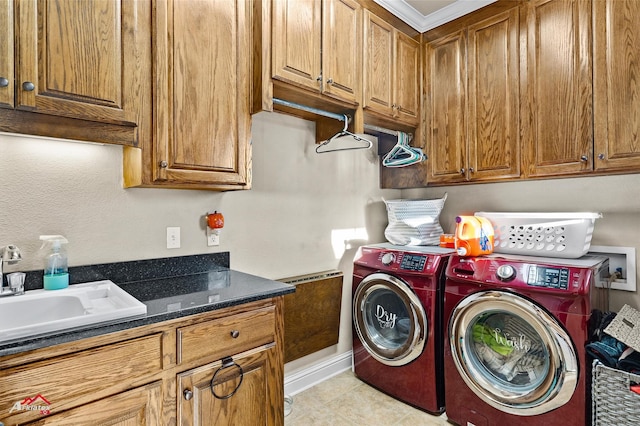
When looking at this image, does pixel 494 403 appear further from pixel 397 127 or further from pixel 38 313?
pixel 38 313

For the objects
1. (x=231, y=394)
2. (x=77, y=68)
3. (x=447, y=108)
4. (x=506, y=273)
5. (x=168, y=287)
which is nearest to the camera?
(x=77, y=68)

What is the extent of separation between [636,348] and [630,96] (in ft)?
4.10

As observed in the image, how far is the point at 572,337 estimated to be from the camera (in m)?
1.67

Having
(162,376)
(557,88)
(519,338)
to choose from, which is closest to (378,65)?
(557,88)

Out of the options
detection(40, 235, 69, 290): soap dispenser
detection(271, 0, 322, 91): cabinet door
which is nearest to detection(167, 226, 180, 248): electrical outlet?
detection(40, 235, 69, 290): soap dispenser

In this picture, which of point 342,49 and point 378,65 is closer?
point 342,49

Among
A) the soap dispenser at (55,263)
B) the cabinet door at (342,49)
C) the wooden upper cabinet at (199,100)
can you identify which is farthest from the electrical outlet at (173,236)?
the cabinet door at (342,49)

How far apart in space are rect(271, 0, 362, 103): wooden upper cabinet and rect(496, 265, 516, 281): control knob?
1290 mm

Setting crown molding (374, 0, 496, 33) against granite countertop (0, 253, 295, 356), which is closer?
granite countertop (0, 253, 295, 356)

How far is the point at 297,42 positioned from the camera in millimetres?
1929

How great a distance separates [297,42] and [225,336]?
1.53 m

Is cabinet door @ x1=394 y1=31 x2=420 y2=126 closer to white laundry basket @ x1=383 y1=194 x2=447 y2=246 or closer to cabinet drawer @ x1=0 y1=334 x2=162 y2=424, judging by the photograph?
white laundry basket @ x1=383 y1=194 x2=447 y2=246

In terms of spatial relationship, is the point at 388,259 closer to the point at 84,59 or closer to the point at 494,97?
the point at 494,97

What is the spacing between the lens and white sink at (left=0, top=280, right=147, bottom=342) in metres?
1.21
